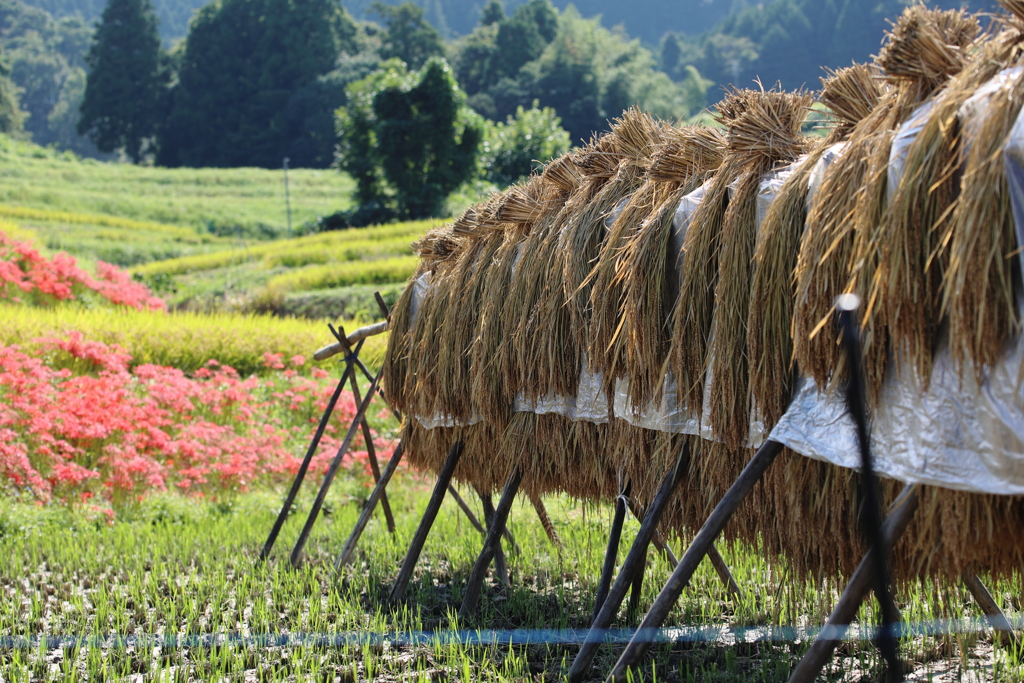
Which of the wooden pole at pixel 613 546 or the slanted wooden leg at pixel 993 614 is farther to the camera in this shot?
the wooden pole at pixel 613 546

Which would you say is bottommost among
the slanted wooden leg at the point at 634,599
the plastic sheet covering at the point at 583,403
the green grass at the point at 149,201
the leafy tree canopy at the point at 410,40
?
the slanted wooden leg at the point at 634,599

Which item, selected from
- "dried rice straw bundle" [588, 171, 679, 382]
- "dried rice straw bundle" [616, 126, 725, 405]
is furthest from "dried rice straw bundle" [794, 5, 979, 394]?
"dried rice straw bundle" [588, 171, 679, 382]

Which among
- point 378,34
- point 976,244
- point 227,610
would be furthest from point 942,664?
point 378,34

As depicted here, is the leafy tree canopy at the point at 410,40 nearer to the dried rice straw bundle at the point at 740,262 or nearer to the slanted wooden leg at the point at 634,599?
the slanted wooden leg at the point at 634,599

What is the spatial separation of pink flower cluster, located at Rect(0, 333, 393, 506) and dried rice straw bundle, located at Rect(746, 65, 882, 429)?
18.1 feet

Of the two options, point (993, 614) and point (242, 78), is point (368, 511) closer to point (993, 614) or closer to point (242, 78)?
point (993, 614)

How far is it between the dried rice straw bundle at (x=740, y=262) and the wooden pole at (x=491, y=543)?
4.54ft

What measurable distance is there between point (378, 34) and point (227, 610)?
55.7 metres

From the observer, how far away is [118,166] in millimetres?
36656

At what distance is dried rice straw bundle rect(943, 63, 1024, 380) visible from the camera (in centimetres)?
178

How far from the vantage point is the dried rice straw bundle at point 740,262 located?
2.54 meters

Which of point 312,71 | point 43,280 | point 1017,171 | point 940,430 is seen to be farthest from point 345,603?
point 312,71

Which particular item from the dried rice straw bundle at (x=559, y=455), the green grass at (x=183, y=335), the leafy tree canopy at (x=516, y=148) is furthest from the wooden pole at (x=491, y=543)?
the leafy tree canopy at (x=516, y=148)

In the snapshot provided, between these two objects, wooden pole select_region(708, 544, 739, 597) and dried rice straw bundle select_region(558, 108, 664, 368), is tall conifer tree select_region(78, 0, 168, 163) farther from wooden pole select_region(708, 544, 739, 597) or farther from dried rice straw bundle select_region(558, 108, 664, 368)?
wooden pole select_region(708, 544, 739, 597)
